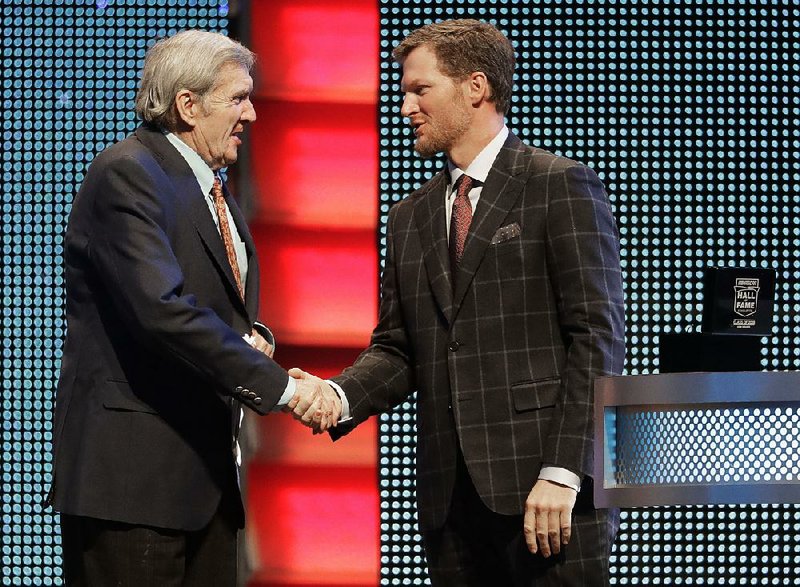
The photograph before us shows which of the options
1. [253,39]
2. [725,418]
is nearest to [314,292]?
[253,39]

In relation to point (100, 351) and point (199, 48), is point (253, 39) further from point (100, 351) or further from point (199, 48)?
point (100, 351)

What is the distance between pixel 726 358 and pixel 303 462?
1.73m

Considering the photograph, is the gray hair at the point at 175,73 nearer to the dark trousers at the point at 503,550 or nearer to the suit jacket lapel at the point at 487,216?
the suit jacket lapel at the point at 487,216

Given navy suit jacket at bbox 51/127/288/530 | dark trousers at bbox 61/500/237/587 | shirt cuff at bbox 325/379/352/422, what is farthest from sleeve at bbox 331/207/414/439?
dark trousers at bbox 61/500/237/587

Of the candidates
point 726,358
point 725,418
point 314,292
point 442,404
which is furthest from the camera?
point 314,292

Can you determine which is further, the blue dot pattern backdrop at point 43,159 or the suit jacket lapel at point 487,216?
the blue dot pattern backdrop at point 43,159

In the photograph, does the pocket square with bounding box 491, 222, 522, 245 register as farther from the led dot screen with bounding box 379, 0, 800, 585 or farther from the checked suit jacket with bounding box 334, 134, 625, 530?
the led dot screen with bounding box 379, 0, 800, 585

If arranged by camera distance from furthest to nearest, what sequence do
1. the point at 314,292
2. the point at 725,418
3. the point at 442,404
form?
the point at 314,292 < the point at 442,404 < the point at 725,418

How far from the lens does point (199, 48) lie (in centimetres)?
275

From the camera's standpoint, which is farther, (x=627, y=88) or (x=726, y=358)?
(x=627, y=88)

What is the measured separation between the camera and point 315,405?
2816mm

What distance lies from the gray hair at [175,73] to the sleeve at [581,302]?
0.87 meters

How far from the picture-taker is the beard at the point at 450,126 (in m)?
2.84

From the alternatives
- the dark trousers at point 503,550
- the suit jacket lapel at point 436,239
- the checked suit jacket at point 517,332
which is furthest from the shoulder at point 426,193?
the dark trousers at point 503,550
